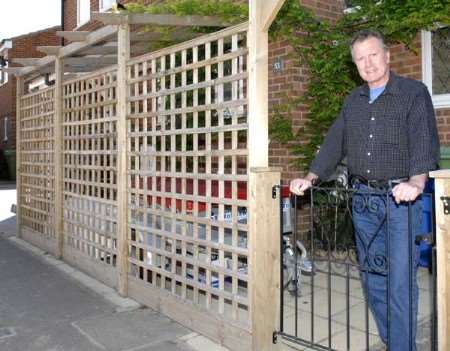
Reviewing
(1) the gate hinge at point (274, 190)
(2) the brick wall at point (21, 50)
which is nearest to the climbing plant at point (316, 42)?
(1) the gate hinge at point (274, 190)

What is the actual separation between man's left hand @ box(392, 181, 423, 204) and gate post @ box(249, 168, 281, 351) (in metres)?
0.92

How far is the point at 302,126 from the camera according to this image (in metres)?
5.90

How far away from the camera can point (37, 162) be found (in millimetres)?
7234

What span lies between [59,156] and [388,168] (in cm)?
447

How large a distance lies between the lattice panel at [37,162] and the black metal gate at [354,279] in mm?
3283

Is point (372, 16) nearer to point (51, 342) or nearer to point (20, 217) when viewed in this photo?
point (51, 342)

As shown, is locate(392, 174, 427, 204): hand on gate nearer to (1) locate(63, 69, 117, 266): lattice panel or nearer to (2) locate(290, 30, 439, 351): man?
(2) locate(290, 30, 439, 351): man

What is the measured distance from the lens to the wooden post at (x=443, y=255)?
2482 millimetres

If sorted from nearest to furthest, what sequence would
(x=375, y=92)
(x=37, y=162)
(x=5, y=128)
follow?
1. (x=375, y=92)
2. (x=37, y=162)
3. (x=5, y=128)

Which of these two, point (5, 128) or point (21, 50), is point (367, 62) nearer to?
point (21, 50)

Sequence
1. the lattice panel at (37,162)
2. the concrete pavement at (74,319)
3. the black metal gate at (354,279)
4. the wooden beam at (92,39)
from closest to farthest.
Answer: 1. the black metal gate at (354,279)
2. the concrete pavement at (74,319)
3. the wooden beam at (92,39)
4. the lattice panel at (37,162)

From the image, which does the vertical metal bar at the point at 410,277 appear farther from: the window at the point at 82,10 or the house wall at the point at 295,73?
the window at the point at 82,10

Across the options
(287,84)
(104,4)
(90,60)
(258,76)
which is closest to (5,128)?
(104,4)

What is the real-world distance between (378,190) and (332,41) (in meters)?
3.29
